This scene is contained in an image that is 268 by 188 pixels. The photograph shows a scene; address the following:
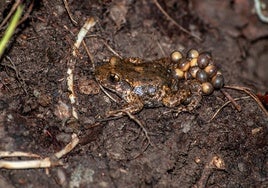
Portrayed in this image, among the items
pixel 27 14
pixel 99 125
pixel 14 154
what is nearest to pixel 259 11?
pixel 99 125

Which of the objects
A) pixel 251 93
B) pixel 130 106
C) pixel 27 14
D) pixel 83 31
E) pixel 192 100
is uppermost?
pixel 27 14

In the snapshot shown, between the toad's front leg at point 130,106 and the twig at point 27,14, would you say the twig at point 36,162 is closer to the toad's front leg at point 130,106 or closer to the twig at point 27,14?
the toad's front leg at point 130,106

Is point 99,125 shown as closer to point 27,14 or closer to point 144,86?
point 144,86

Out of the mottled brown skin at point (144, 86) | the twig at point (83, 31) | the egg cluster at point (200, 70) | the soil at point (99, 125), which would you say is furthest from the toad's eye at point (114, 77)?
the egg cluster at point (200, 70)

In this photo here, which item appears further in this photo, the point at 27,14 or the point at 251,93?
the point at 251,93

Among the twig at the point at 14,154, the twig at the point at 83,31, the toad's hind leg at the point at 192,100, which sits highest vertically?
the twig at the point at 83,31

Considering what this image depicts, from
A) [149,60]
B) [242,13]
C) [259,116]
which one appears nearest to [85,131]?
[149,60]
